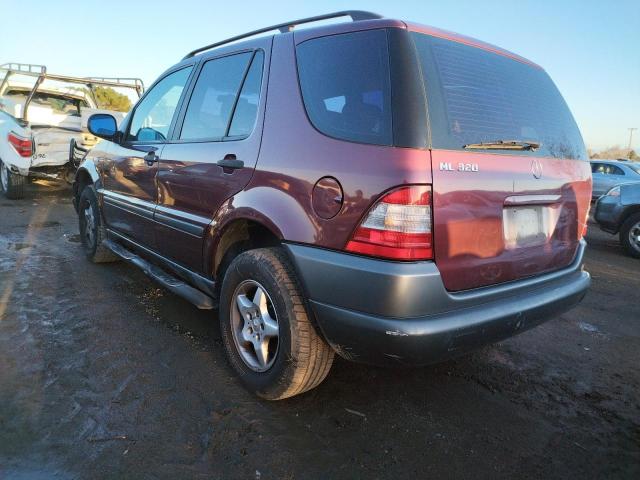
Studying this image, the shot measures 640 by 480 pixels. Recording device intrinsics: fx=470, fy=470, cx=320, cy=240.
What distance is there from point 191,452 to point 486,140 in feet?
6.36

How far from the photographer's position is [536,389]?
2750 millimetres

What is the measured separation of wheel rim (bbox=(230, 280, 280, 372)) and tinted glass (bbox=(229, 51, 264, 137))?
88cm

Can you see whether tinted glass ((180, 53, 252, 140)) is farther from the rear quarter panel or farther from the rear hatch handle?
the rear hatch handle

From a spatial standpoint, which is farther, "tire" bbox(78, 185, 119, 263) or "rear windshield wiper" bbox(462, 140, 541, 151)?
"tire" bbox(78, 185, 119, 263)

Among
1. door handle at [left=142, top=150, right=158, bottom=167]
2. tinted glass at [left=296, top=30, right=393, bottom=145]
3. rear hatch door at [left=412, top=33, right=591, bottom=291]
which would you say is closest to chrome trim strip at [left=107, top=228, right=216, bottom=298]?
door handle at [left=142, top=150, right=158, bottom=167]

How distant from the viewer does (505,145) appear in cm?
221

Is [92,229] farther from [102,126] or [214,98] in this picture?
[214,98]

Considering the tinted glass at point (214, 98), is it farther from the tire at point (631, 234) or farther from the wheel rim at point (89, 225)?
the tire at point (631, 234)

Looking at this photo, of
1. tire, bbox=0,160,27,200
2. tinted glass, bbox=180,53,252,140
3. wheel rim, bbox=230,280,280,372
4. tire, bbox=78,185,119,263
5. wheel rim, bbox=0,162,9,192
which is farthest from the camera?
wheel rim, bbox=0,162,9,192

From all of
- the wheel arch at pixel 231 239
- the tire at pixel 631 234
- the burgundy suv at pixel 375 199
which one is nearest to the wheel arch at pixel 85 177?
the burgundy suv at pixel 375 199

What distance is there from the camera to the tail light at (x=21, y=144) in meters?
8.02

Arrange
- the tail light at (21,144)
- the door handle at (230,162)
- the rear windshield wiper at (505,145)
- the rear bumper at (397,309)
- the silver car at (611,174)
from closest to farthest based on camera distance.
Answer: the rear bumper at (397,309)
the rear windshield wiper at (505,145)
the door handle at (230,162)
the tail light at (21,144)
the silver car at (611,174)

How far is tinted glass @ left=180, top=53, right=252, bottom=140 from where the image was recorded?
112 inches

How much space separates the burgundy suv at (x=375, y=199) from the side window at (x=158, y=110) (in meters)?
0.56
